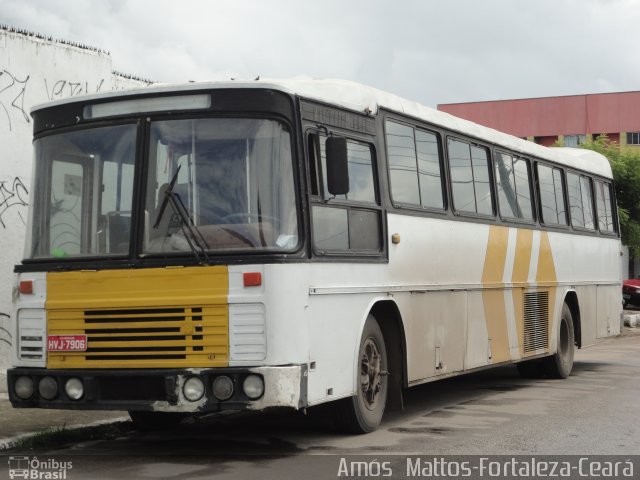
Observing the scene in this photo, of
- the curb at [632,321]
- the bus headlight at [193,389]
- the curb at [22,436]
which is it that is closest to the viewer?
the bus headlight at [193,389]

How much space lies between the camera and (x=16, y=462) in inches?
332

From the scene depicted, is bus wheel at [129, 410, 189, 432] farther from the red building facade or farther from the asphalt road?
the red building facade

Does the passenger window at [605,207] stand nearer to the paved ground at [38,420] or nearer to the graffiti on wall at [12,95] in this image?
the paved ground at [38,420]

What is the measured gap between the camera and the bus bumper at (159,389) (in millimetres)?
8000

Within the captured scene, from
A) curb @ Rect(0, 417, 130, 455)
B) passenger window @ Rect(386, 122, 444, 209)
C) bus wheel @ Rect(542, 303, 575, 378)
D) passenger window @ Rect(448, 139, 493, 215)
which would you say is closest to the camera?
curb @ Rect(0, 417, 130, 455)

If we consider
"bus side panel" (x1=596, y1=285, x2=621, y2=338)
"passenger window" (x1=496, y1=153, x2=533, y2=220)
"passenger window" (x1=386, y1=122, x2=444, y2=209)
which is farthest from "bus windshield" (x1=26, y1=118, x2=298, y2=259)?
"bus side panel" (x1=596, y1=285, x2=621, y2=338)

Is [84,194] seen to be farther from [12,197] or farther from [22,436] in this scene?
[12,197]

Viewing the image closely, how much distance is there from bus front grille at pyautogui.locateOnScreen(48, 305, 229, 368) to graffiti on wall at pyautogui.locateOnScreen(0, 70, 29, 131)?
507 centimetres

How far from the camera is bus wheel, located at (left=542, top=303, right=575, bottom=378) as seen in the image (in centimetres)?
1530

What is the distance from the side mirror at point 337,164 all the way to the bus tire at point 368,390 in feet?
4.77

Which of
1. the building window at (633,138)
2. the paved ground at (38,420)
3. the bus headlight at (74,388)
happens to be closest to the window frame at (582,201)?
the paved ground at (38,420)

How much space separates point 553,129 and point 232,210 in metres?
65.6

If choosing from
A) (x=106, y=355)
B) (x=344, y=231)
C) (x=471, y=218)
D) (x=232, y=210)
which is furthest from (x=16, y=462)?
(x=471, y=218)

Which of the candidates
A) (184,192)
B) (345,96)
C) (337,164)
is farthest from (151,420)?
(345,96)
